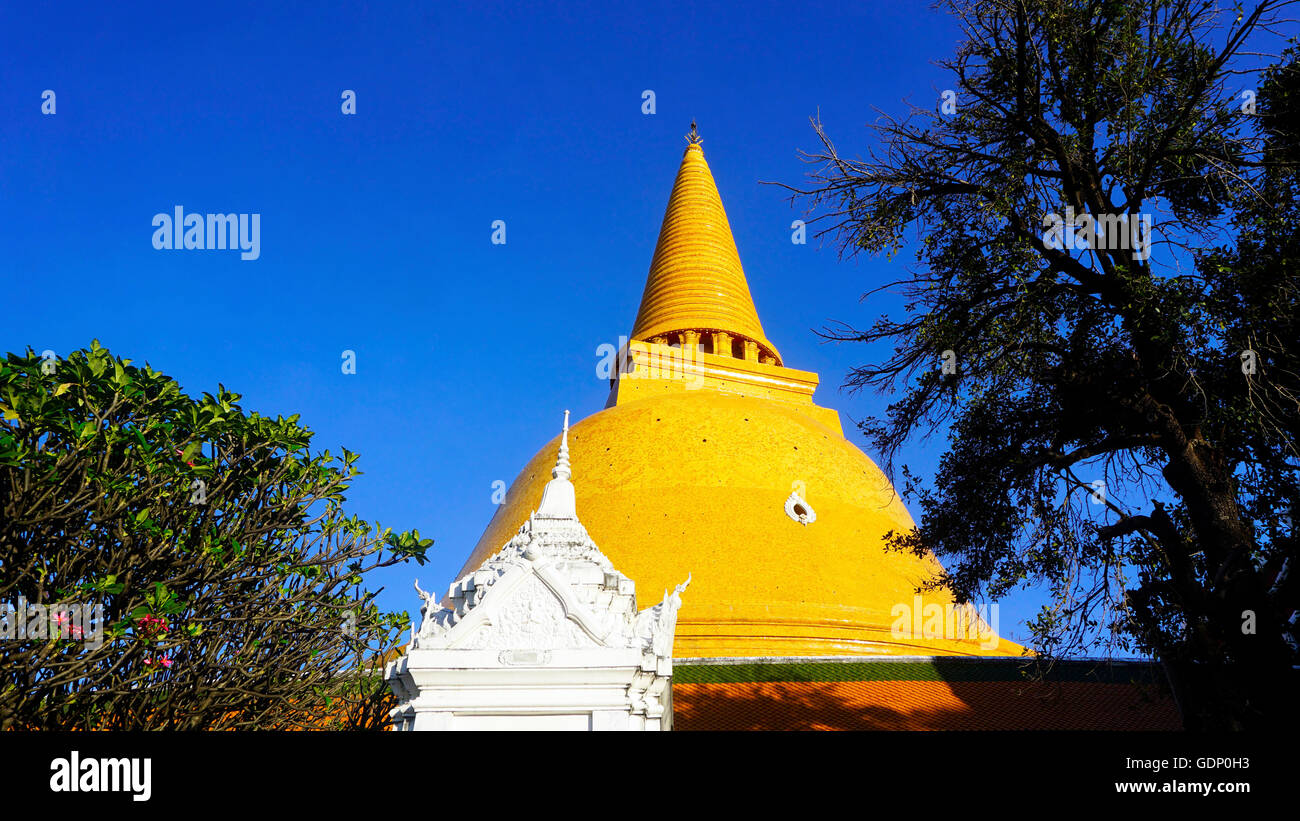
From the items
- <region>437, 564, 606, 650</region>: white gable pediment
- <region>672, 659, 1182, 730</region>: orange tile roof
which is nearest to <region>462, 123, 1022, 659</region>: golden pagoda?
<region>672, 659, 1182, 730</region>: orange tile roof

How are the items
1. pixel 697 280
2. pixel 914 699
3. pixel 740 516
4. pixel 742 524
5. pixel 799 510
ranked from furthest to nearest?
pixel 697 280, pixel 799 510, pixel 740 516, pixel 742 524, pixel 914 699

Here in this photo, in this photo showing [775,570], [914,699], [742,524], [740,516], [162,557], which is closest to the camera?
[162,557]

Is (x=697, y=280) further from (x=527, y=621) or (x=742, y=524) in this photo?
(x=527, y=621)

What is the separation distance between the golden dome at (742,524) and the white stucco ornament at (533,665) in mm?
5596

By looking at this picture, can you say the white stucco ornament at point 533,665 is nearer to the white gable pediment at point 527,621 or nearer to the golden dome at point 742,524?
the white gable pediment at point 527,621

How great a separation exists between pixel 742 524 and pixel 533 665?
8.62 metres

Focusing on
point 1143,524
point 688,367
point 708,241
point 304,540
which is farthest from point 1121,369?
point 708,241

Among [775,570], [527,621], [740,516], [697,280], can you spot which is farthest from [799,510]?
[697,280]

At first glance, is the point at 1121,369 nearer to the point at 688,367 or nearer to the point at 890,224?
the point at 890,224

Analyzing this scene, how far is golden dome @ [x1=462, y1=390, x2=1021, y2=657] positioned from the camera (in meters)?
15.4

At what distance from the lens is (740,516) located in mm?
17203

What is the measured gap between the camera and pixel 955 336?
7438 mm

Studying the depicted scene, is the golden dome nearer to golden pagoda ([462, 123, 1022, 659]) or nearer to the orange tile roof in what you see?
golden pagoda ([462, 123, 1022, 659])
